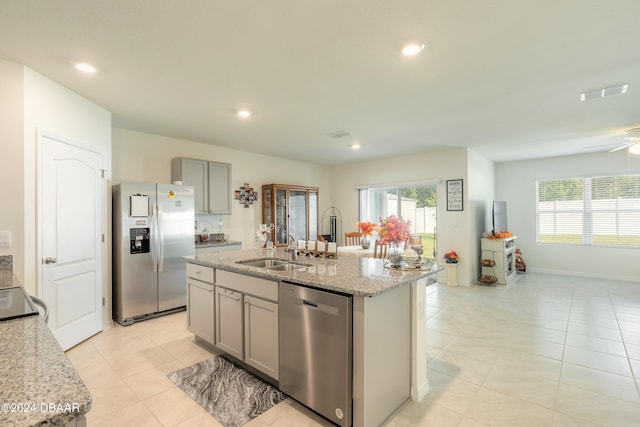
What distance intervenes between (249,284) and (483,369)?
214 centimetres

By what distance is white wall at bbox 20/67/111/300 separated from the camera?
2.60 m

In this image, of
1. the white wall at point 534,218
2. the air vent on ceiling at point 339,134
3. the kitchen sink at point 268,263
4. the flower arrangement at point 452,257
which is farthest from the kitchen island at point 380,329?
the white wall at point 534,218

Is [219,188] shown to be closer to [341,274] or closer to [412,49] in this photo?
[341,274]

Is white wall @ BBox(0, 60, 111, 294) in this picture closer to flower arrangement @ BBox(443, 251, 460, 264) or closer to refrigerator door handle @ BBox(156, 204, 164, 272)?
refrigerator door handle @ BBox(156, 204, 164, 272)

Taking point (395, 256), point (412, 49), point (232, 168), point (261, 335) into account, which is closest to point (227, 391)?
point (261, 335)

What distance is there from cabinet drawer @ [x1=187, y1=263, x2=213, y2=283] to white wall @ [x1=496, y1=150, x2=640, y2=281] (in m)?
7.03

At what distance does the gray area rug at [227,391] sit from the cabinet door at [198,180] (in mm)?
2728

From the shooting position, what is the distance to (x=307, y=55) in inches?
93.7

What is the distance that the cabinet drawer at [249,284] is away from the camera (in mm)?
2297

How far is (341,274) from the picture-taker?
2.25 m

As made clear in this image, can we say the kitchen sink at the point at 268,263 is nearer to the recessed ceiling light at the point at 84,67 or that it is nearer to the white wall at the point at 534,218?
the recessed ceiling light at the point at 84,67

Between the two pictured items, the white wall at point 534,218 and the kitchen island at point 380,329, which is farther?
the white wall at point 534,218

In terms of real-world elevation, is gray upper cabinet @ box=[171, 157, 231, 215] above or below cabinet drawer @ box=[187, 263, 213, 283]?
above

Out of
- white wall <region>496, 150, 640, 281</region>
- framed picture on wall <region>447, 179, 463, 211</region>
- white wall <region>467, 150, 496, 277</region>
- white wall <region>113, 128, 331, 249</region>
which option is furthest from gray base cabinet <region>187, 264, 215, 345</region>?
white wall <region>496, 150, 640, 281</region>
